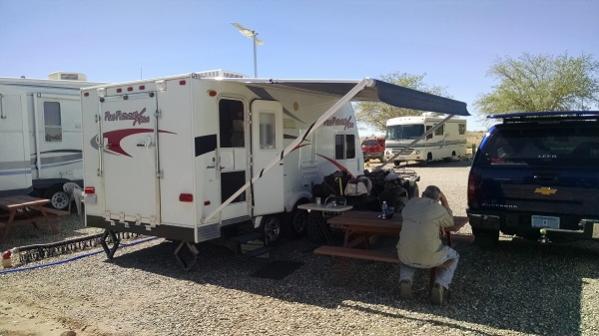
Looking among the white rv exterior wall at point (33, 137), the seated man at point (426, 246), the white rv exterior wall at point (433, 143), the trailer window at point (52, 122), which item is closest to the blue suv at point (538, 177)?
the seated man at point (426, 246)

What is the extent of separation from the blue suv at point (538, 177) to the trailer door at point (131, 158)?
404cm

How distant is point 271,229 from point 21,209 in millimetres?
4581

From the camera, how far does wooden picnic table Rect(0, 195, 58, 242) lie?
797 centimetres

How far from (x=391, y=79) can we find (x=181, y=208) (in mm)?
36464

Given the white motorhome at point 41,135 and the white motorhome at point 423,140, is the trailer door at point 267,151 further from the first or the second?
the white motorhome at point 423,140

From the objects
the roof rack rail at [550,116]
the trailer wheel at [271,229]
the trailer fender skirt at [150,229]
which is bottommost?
the trailer wheel at [271,229]

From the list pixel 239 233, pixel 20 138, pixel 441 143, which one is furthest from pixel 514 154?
pixel 441 143

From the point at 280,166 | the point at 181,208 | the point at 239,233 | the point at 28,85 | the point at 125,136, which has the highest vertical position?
the point at 28,85

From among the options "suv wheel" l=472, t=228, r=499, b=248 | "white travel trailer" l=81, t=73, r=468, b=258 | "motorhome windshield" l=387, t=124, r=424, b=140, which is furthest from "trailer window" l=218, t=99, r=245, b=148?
"motorhome windshield" l=387, t=124, r=424, b=140

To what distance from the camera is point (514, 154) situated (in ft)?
19.3

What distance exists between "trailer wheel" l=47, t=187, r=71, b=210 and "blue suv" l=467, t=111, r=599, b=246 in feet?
28.2

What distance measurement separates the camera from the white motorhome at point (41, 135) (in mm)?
8961

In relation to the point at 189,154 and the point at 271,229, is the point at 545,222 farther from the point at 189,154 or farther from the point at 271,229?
the point at 189,154

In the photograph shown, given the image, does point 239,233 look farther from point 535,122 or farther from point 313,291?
point 535,122
